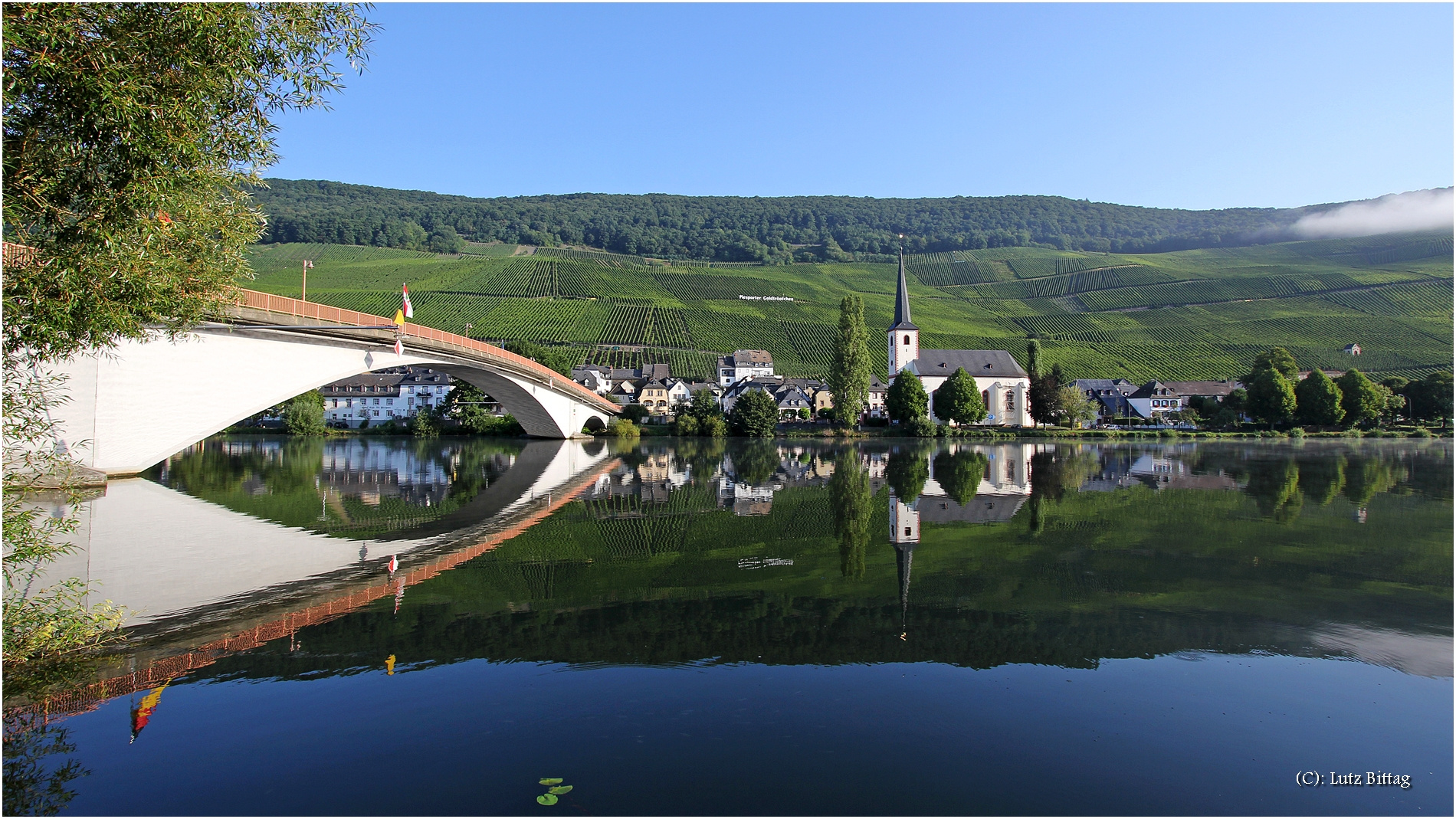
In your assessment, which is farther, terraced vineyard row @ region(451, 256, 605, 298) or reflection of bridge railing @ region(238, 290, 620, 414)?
terraced vineyard row @ region(451, 256, 605, 298)

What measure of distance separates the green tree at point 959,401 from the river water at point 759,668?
192 feet

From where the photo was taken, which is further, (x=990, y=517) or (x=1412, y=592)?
(x=990, y=517)

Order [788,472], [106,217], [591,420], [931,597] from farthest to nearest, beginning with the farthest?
[591,420], [788,472], [931,597], [106,217]

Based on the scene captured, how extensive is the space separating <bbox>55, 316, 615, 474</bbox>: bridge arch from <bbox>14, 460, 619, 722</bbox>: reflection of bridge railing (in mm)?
12591

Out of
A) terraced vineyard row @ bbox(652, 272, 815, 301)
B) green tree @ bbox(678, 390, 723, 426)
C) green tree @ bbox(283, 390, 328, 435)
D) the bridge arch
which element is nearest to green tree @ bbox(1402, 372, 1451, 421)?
green tree @ bbox(678, 390, 723, 426)

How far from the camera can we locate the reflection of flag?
6422mm

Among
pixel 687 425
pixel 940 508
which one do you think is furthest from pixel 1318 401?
pixel 940 508

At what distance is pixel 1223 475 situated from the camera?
30203mm

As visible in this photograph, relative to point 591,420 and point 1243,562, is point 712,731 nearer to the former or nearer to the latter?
point 1243,562

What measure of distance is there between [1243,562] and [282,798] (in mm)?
13893

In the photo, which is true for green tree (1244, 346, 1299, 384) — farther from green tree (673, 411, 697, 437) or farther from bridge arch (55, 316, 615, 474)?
bridge arch (55, 316, 615, 474)

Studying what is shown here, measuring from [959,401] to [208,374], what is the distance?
214 feet

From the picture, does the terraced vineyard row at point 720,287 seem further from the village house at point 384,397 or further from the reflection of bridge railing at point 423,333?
the reflection of bridge railing at point 423,333

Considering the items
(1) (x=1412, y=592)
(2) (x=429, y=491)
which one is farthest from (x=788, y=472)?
(1) (x=1412, y=592)
